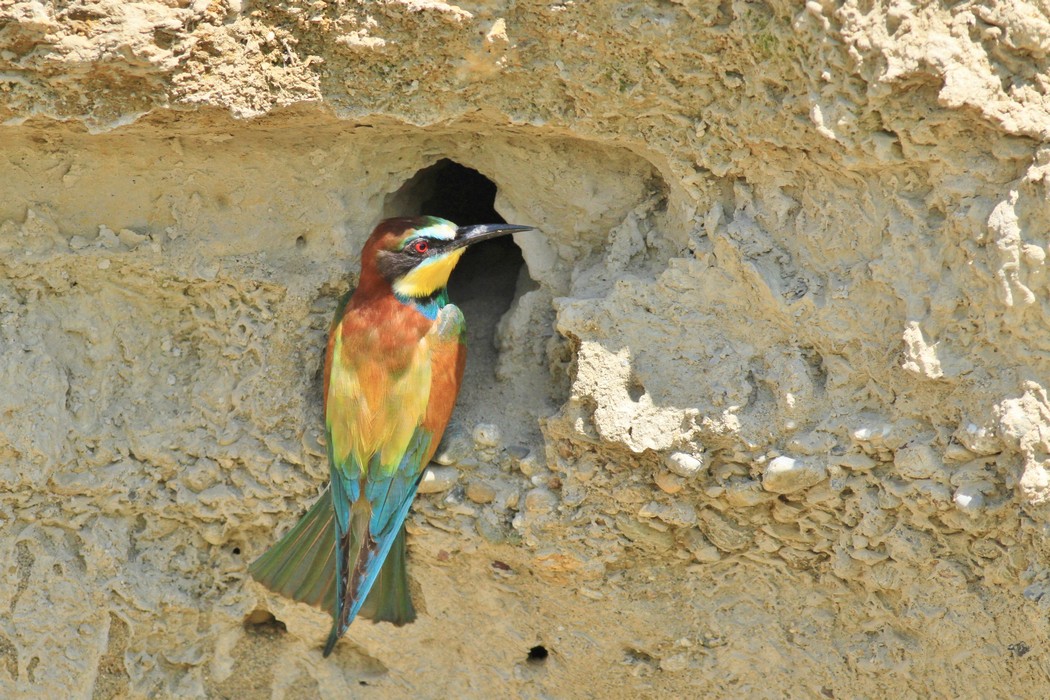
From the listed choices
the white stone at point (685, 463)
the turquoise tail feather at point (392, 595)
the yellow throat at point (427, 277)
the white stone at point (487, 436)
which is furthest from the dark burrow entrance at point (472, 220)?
the white stone at point (685, 463)

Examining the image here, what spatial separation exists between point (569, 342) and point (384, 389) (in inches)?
19.4

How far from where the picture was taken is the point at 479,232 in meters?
2.70

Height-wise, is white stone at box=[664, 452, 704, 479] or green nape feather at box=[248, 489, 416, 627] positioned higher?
white stone at box=[664, 452, 704, 479]

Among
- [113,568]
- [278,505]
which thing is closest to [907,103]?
[278,505]

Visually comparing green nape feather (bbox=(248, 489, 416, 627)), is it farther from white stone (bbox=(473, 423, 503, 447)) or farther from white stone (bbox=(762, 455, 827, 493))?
white stone (bbox=(762, 455, 827, 493))

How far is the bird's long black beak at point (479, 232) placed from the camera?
2.63 m

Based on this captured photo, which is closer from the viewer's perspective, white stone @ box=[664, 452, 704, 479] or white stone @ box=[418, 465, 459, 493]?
white stone @ box=[664, 452, 704, 479]

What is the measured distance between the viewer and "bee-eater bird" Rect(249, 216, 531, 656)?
263 centimetres

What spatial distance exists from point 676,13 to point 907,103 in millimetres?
500

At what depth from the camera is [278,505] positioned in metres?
2.78

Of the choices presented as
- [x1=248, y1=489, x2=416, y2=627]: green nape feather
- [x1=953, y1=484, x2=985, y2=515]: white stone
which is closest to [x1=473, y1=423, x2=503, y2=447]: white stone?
[x1=248, y1=489, x2=416, y2=627]: green nape feather

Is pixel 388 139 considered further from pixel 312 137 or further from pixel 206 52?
pixel 206 52

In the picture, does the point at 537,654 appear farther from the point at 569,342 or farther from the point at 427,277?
the point at 427,277

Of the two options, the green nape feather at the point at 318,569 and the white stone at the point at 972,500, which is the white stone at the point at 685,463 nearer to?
the white stone at the point at 972,500
